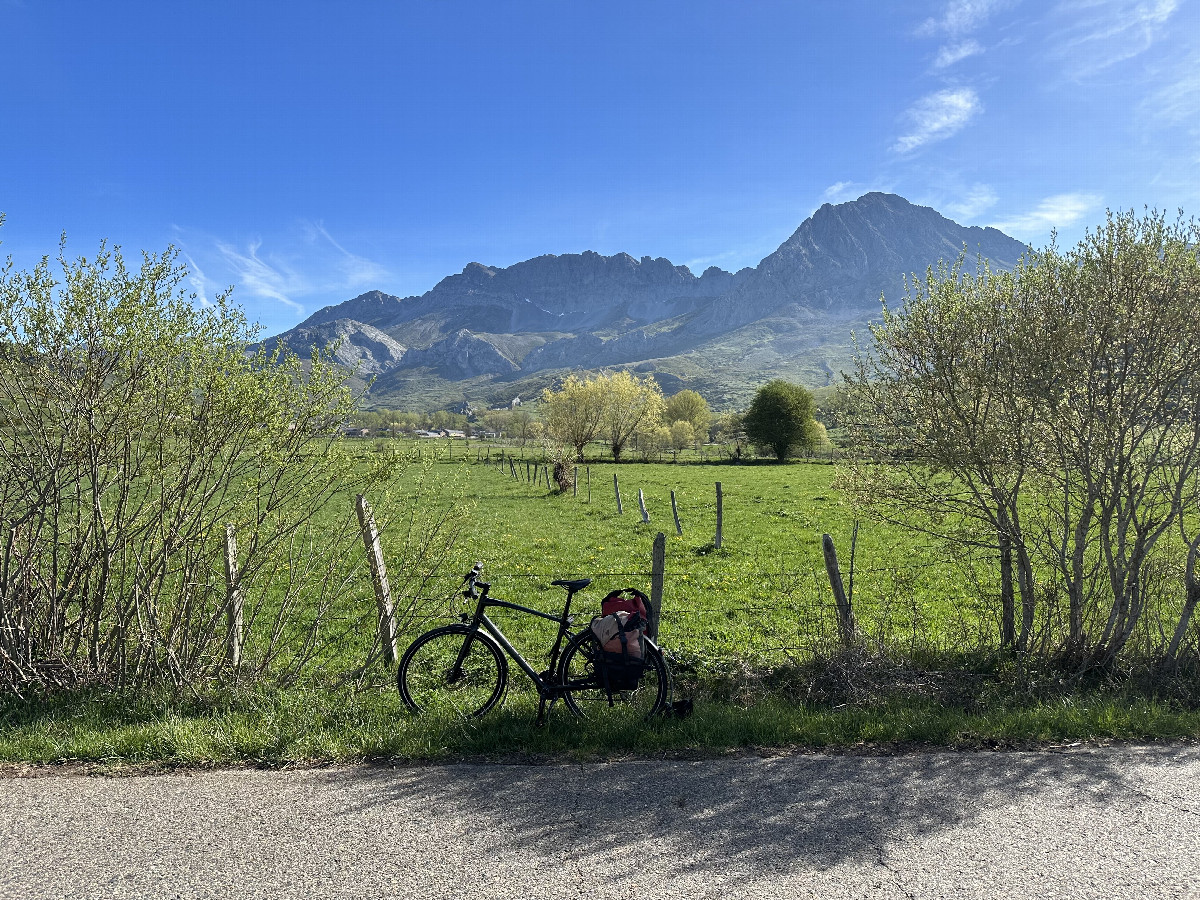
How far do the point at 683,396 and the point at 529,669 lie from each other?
86.9 metres

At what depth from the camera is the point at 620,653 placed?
5.75 meters

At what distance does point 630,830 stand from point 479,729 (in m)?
1.94

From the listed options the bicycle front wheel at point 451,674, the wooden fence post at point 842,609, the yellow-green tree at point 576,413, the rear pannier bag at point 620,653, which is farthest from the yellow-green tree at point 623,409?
the rear pannier bag at point 620,653

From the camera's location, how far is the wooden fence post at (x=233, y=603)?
6.54 metres

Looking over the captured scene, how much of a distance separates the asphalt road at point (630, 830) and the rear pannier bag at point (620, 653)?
0.78m

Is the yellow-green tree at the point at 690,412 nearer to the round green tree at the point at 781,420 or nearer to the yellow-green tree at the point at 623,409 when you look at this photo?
the yellow-green tree at the point at 623,409

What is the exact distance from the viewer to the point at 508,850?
399cm

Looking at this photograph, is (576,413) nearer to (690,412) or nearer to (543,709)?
(690,412)

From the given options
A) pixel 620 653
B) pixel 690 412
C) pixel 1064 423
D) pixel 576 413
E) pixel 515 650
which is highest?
pixel 690 412

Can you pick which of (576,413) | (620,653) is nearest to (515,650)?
(620,653)

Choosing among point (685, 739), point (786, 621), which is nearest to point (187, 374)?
point (685, 739)

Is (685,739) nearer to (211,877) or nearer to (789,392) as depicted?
(211,877)

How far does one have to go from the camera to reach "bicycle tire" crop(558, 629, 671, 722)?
5.88 m

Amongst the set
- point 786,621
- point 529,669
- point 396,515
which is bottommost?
point 786,621
